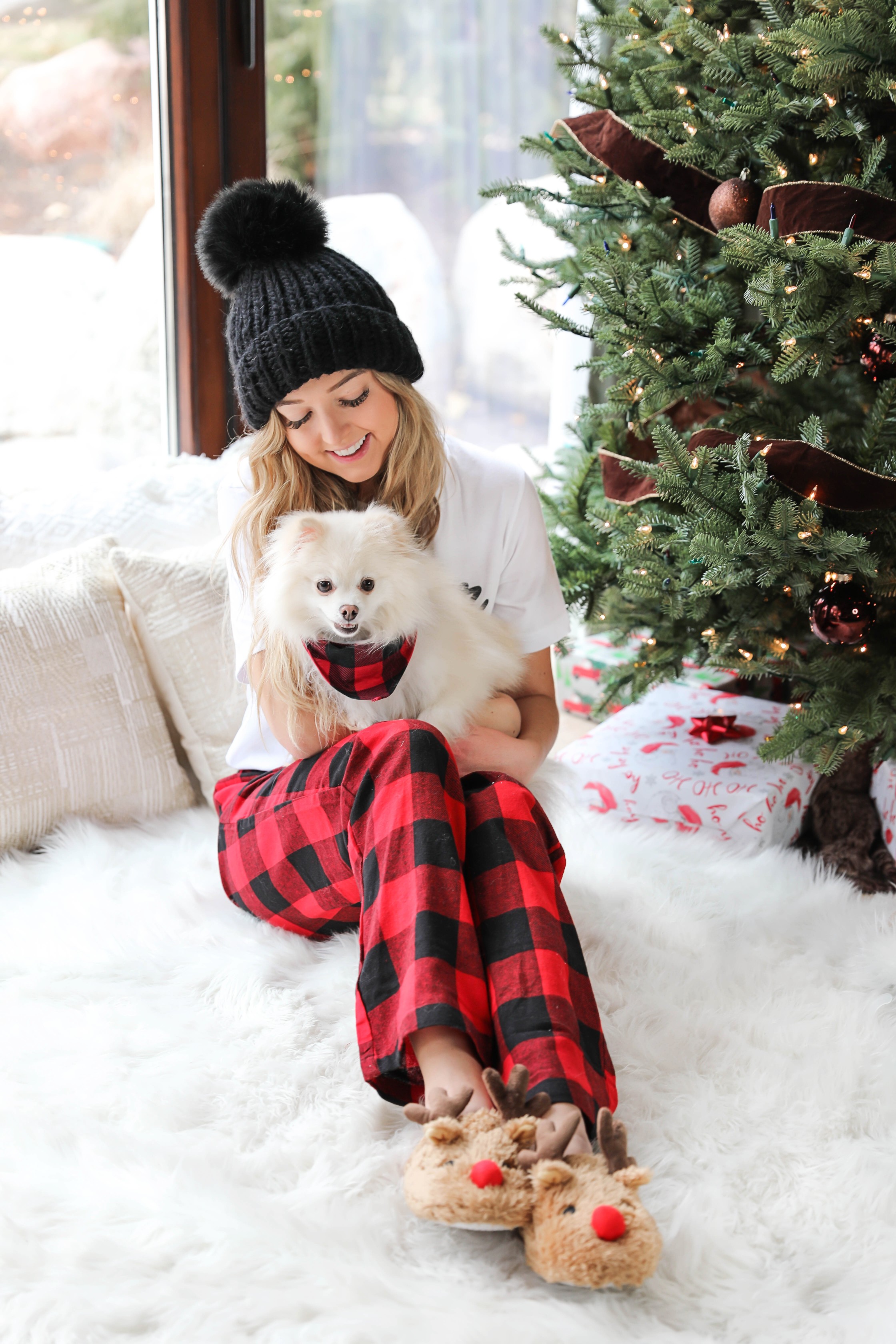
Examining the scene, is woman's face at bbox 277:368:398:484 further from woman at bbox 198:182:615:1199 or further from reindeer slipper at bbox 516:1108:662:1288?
reindeer slipper at bbox 516:1108:662:1288

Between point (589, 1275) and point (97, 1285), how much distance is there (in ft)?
1.59

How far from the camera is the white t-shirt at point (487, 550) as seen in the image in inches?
67.1

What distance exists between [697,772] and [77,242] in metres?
2.02

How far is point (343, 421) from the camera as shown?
1.49 meters

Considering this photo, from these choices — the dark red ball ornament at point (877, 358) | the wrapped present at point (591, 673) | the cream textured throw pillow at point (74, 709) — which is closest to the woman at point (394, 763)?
the cream textured throw pillow at point (74, 709)

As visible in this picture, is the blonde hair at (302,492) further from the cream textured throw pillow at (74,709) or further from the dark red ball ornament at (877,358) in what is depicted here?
the dark red ball ornament at (877,358)

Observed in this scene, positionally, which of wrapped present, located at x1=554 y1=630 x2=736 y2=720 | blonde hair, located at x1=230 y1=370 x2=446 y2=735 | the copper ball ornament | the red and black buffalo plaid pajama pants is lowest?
wrapped present, located at x1=554 y1=630 x2=736 y2=720

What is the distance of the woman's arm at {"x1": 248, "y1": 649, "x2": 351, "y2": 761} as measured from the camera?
60.4 inches

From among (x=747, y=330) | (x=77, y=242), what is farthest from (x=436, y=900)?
(x=77, y=242)

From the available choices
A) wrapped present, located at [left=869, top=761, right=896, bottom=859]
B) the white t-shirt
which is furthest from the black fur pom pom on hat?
wrapped present, located at [left=869, top=761, right=896, bottom=859]

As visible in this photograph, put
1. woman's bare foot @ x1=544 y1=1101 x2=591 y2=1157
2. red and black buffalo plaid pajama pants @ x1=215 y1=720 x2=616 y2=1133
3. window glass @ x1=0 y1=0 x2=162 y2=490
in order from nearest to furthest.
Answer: woman's bare foot @ x1=544 y1=1101 x2=591 y2=1157 → red and black buffalo plaid pajama pants @ x1=215 y1=720 x2=616 y2=1133 → window glass @ x1=0 y1=0 x2=162 y2=490

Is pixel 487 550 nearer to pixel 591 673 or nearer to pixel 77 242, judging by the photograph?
pixel 591 673

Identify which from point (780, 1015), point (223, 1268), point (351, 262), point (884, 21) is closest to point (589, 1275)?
point (223, 1268)

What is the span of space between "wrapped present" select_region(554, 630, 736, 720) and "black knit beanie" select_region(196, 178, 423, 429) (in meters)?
1.37
